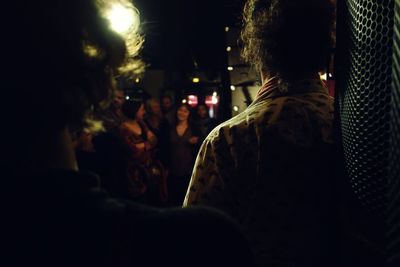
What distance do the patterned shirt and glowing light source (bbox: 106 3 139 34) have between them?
0.53 metres

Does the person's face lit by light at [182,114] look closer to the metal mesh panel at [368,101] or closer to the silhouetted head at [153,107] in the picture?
the silhouetted head at [153,107]

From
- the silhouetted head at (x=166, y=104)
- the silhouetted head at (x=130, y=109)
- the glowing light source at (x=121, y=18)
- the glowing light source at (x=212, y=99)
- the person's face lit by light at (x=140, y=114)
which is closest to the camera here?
the glowing light source at (x=121, y=18)

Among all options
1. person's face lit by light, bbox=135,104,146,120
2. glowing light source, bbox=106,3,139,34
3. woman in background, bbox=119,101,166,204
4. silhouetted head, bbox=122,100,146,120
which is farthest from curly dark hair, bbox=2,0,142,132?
person's face lit by light, bbox=135,104,146,120

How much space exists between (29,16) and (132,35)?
754 millimetres

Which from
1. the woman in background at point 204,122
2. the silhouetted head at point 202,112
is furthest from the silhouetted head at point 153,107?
the silhouetted head at point 202,112

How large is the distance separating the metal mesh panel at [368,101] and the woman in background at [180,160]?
499cm

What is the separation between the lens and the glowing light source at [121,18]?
1.12 meters

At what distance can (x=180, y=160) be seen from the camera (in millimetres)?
6148

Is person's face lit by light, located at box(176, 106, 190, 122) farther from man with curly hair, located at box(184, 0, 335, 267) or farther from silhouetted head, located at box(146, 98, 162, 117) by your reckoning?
man with curly hair, located at box(184, 0, 335, 267)

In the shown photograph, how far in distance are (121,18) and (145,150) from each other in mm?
4197

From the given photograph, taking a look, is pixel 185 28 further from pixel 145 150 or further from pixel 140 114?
pixel 145 150

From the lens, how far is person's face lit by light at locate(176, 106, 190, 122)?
6.67 m

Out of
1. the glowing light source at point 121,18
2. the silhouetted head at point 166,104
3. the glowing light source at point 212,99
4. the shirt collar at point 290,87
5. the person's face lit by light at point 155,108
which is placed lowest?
the shirt collar at point 290,87

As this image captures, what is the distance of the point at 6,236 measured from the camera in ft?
2.41
